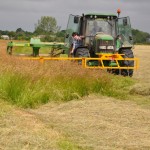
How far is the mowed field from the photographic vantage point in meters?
4.98

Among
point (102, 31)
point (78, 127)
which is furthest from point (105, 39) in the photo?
point (78, 127)

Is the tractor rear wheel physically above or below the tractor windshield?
below

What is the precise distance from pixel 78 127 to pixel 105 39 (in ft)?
31.1

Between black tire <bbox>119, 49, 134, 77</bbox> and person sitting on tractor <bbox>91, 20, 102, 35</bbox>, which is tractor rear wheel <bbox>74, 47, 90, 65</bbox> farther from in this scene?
black tire <bbox>119, 49, 134, 77</bbox>

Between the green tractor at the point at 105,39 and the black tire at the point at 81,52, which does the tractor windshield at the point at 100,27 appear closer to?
the green tractor at the point at 105,39

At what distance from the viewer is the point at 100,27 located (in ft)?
52.4

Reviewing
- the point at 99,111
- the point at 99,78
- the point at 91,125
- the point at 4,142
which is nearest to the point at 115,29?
the point at 99,78

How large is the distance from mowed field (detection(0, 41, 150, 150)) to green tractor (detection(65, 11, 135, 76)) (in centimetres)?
683

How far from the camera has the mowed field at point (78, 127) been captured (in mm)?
4984

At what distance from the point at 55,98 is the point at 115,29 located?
8.21m

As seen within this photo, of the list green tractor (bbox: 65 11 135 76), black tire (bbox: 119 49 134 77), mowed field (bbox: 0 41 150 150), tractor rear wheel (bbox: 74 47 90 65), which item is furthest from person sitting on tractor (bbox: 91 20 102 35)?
mowed field (bbox: 0 41 150 150)

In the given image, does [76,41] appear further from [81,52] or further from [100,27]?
[100,27]

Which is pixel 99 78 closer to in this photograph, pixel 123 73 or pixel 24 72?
pixel 24 72

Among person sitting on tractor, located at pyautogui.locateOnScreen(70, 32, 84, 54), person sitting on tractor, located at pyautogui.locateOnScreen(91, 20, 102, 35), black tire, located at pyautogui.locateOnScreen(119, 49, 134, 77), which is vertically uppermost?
person sitting on tractor, located at pyautogui.locateOnScreen(91, 20, 102, 35)
